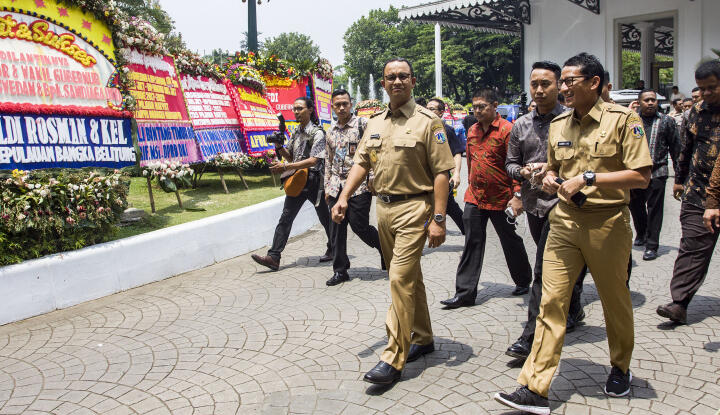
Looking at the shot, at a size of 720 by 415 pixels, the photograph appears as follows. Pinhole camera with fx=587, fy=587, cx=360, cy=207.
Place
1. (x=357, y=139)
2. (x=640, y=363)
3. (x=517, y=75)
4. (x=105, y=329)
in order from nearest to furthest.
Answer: (x=640, y=363) → (x=105, y=329) → (x=357, y=139) → (x=517, y=75)

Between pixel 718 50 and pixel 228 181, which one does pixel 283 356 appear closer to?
pixel 228 181

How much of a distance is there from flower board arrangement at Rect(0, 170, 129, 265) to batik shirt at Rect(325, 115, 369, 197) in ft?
7.59

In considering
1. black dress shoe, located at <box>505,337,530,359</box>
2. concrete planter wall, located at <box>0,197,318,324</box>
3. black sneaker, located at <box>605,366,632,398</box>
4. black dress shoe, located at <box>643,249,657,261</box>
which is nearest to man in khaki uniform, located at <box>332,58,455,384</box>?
black dress shoe, located at <box>505,337,530,359</box>

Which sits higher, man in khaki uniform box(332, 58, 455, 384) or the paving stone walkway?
man in khaki uniform box(332, 58, 455, 384)

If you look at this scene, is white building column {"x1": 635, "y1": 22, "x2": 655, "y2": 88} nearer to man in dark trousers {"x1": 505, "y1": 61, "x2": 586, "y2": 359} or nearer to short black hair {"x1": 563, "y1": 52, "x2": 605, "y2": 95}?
man in dark trousers {"x1": 505, "y1": 61, "x2": 586, "y2": 359}

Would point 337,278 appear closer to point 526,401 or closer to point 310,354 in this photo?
point 310,354

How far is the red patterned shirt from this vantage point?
4.89 metres

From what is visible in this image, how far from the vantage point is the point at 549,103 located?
4.15m

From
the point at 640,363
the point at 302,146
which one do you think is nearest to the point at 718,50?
the point at 302,146

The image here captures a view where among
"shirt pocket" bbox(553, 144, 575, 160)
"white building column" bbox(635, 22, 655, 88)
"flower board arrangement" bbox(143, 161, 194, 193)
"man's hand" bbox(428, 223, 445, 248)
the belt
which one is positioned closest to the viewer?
"shirt pocket" bbox(553, 144, 575, 160)

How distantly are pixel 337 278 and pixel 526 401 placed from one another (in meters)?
3.15

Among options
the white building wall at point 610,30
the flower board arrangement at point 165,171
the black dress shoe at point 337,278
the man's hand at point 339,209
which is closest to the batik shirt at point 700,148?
the man's hand at point 339,209

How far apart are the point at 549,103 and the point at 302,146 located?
314cm

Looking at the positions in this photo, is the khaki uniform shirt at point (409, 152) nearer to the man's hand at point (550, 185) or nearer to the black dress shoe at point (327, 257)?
the man's hand at point (550, 185)
